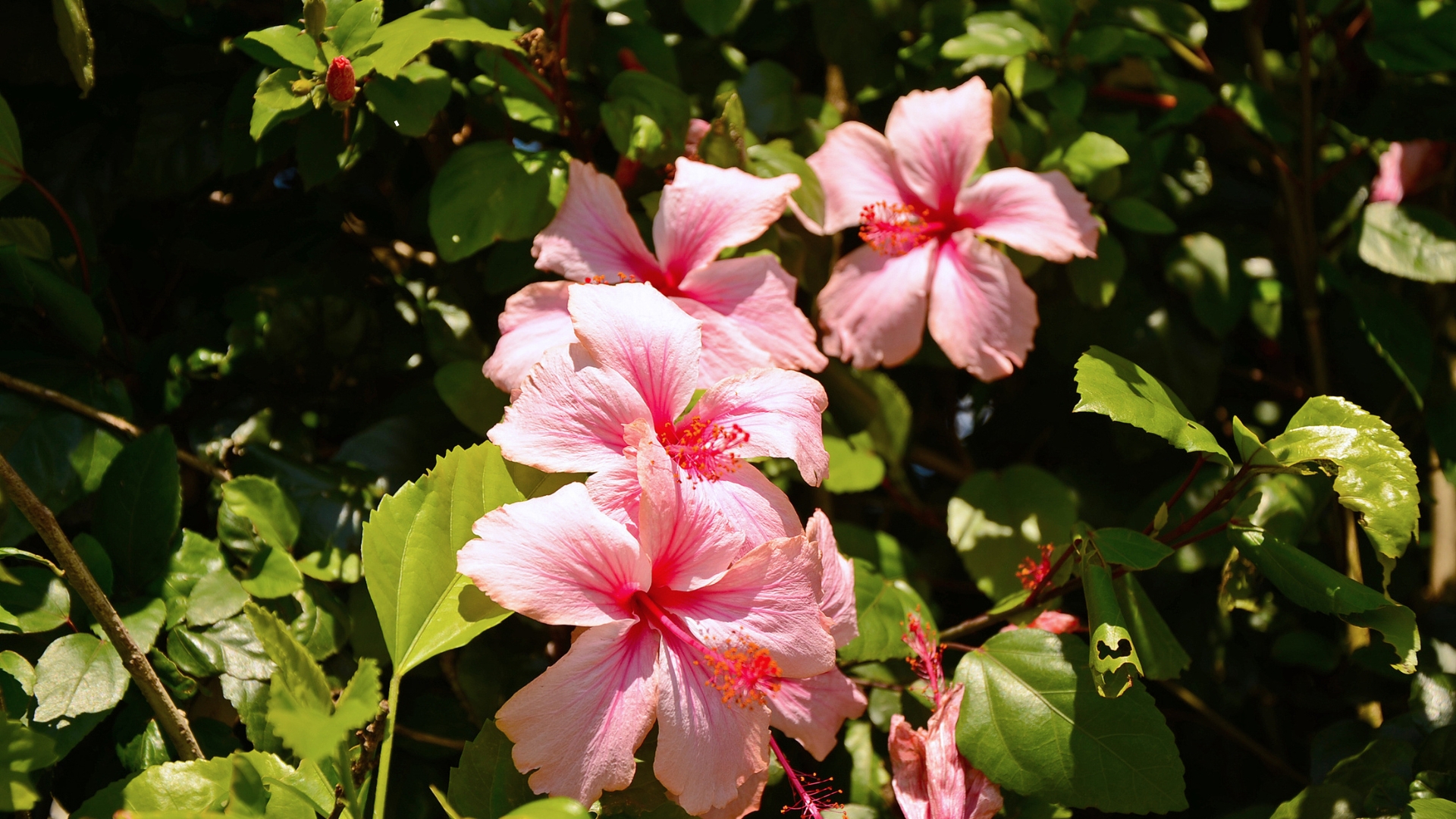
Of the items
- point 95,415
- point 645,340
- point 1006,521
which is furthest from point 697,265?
point 95,415

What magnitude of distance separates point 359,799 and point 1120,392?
76cm

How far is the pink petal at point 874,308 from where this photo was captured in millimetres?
1180

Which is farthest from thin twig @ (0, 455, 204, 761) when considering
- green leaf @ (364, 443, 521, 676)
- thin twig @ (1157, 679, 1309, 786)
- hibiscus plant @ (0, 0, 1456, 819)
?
thin twig @ (1157, 679, 1309, 786)

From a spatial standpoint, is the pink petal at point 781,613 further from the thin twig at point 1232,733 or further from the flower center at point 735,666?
the thin twig at point 1232,733

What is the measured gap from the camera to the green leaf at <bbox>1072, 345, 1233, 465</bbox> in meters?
0.86

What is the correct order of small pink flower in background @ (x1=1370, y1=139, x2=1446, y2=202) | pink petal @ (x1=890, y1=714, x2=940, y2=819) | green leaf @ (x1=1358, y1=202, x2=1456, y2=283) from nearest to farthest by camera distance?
pink petal @ (x1=890, y1=714, x2=940, y2=819) < green leaf @ (x1=1358, y1=202, x2=1456, y2=283) < small pink flower in background @ (x1=1370, y1=139, x2=1446, y2=202)

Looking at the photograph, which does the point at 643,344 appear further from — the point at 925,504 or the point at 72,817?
the point at 925,504

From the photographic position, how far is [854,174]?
48.9 inches

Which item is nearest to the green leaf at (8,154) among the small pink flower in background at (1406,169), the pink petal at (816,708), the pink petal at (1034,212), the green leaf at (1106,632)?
the pink petal at (816,708)

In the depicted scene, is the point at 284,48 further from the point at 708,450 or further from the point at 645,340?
the point at 708,450

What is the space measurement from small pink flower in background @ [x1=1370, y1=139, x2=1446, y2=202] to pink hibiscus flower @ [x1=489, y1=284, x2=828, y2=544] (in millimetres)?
1108

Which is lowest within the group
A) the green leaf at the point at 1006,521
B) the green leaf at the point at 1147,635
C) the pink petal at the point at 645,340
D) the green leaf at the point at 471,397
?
the green leaf at the point at 1006,521

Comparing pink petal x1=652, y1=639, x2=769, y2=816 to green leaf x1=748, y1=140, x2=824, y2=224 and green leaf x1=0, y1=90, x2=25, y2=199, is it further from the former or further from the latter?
green leaf x1=0, y1=90, x2=25, y2=199

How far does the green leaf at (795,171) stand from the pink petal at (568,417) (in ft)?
1.35
